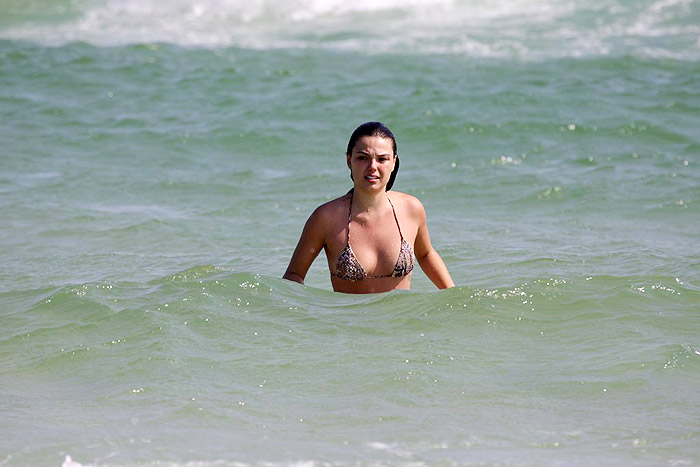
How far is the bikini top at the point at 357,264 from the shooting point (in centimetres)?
542

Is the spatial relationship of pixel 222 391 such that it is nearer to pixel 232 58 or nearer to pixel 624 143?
pixel 624 143

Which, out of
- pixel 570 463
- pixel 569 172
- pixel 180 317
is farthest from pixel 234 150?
pixel 570 463

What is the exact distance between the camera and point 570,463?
3619 millimetres

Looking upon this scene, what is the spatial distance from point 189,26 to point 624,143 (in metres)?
10.0

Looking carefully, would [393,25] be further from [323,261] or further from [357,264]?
[357,264]

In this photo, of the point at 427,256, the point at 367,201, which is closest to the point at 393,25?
the point at 427,256

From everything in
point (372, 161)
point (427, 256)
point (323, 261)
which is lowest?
point (323, 261)

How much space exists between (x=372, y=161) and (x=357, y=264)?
22.7 inches

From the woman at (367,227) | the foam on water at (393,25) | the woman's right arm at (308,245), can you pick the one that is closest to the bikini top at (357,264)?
the woman at (367,227)

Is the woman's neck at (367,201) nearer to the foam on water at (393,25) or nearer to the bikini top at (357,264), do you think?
the bikini top at (357,264)

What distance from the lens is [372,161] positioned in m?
5.23

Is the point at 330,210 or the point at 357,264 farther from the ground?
the point at 330,210

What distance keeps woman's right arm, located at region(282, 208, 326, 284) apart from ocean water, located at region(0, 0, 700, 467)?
198 millimetres

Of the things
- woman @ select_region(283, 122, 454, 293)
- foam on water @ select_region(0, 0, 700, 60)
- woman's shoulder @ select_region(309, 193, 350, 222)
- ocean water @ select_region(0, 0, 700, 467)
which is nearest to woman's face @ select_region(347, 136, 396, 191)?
Answer: woman @ select_region(283, 122, 454, 293)
